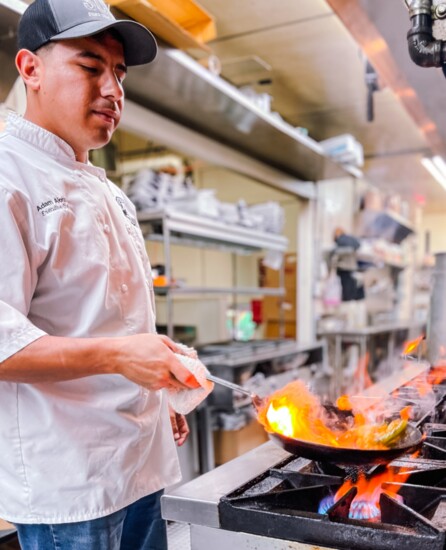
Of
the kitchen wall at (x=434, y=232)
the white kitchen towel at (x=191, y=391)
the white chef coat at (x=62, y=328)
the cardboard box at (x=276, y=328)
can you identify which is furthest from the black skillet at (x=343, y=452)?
the kitchen wall at (x=434, y=232)

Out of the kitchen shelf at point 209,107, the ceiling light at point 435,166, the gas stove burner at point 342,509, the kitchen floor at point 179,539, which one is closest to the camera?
the gas stove burner at point 342,509

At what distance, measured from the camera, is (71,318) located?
994 millimetres

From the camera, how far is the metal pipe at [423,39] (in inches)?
44.6

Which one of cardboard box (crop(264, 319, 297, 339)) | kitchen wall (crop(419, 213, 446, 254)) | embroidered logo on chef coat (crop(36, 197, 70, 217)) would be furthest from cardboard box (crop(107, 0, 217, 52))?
kitchen wall (crop(419, 213, 446, 254))

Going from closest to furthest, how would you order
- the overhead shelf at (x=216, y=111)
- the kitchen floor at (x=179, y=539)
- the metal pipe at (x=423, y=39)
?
the metal pipe at (x=423, y=39) < the kitchen floor at (x=179, y=539) < the overhead shelf at (x=216, y=111)

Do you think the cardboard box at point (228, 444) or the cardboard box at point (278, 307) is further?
the cardboard box at point (278, 307)

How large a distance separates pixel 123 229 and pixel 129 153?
16.1 feet

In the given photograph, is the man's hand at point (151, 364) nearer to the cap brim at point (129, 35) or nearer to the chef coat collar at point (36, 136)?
the chef coat collar at point (36, 136)

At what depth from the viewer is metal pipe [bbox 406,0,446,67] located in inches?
44.6

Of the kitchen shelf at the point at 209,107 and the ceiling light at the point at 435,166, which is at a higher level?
the ceiling light at the point at 435,166

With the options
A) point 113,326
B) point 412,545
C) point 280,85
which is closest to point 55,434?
point 113,326

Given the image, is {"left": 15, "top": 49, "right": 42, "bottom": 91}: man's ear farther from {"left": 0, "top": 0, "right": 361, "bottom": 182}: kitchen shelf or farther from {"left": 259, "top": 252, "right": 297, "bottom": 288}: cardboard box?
{"left": 259, "top": 252, "right": 297, "bottom": 288}: cardboard box

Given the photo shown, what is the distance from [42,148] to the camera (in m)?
1.04

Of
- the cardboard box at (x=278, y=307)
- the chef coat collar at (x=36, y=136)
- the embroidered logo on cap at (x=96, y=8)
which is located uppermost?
the embroidered logo on cap at (x=96, y=8)
